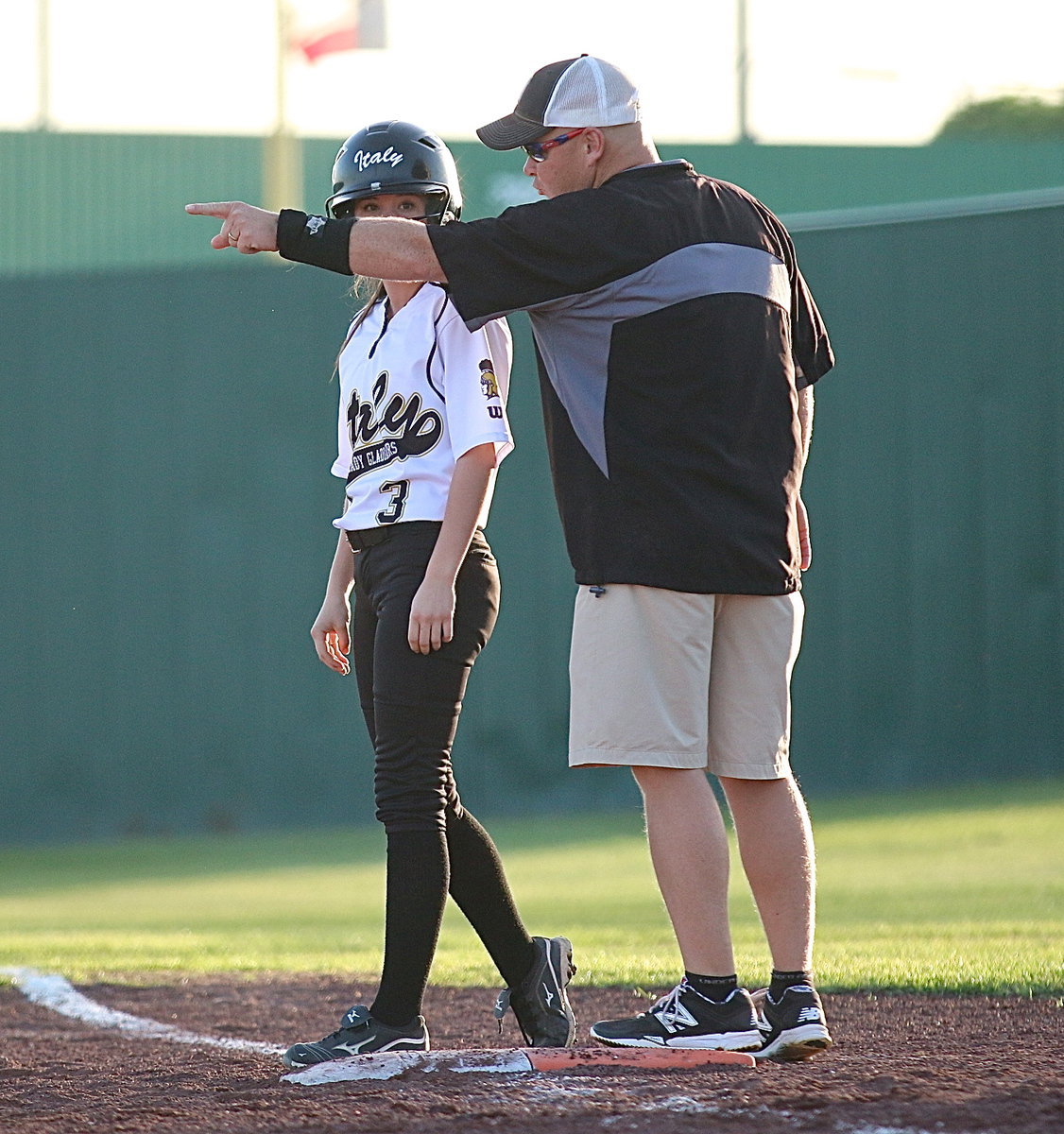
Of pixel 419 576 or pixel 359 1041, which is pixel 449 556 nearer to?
pixel 419 576

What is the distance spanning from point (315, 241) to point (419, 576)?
706 mm

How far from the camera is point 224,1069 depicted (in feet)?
11.7

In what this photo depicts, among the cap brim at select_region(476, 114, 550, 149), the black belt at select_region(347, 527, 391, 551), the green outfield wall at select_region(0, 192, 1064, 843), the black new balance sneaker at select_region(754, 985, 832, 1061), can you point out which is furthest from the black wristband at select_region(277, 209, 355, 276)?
the green outfield wall at select_region(0, 192, 1064, 843)

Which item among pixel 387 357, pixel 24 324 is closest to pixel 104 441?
pixel 24 324

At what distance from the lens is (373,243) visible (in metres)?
3.16

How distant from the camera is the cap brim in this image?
328 cm

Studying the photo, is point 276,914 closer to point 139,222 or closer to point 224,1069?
point 224,1069

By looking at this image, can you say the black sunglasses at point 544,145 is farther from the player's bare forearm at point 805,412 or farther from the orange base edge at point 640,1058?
the orange base edge at point 640,1058

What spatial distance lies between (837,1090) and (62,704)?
8615 mm

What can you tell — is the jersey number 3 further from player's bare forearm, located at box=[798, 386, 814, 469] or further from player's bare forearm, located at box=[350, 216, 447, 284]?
player's bare forearm, located at box=[798, 386, 814, 469]

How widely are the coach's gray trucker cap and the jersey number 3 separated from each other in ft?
2.31

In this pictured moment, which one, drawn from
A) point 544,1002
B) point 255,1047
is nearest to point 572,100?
point 544,1002

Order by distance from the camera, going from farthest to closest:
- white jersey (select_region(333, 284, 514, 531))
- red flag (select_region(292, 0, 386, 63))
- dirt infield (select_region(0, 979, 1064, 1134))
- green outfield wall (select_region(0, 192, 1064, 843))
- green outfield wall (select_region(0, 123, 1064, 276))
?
red flag (select_region(292, 0, 386, 63))
green outfield wall (select_region(0, 123, 1064, 276))
green outfield wall (select_region(0, 192, 1064, 843))
white jersey (select_region(333, 284, 514, 531))
dirt infield (select_region(0, 979, 1064, 1134))

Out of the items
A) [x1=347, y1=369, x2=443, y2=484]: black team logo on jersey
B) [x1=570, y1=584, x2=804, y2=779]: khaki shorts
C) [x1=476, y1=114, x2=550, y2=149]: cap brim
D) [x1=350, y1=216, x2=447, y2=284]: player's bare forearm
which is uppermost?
[x1=476, y1=114, x2=550, y2=149]: cap brim
